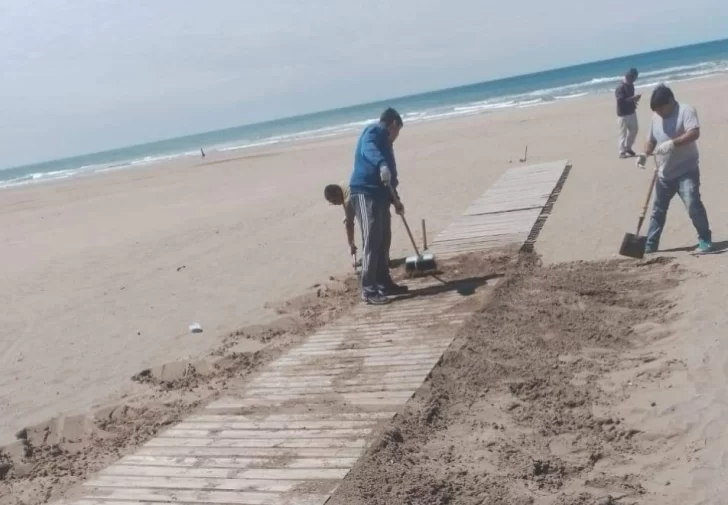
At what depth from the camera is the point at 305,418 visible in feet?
16.2

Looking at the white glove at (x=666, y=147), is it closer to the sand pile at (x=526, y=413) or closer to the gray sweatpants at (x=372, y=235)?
the sand pile at (x=526, y=413)

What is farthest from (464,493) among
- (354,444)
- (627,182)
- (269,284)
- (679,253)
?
(627,182)

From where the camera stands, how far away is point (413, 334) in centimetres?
629

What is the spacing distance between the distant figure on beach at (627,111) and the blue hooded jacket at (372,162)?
793 cm

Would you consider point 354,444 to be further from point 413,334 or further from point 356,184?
point 356,184

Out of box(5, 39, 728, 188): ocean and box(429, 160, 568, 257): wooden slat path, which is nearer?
box(429, 160, 568, 257): wooden slat path

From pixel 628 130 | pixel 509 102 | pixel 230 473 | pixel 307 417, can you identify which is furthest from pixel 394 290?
pixel 509 102

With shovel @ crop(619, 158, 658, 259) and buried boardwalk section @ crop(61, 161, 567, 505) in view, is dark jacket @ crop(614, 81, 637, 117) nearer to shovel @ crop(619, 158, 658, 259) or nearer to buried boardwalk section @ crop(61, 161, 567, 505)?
shovel @ crop(619, 158, 658, 259)

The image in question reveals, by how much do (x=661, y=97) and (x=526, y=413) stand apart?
3.95 meters

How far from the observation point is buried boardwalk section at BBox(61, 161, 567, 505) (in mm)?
4152

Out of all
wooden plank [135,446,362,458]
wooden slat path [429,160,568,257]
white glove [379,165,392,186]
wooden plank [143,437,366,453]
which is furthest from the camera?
wooden slat path [429,160,568,257]

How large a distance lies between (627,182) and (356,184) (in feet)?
20.0

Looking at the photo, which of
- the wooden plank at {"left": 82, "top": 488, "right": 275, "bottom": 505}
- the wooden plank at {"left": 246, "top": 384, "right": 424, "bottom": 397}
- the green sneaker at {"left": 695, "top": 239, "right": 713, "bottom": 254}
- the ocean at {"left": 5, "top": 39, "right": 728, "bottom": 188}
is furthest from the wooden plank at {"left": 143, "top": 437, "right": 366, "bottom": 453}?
the ocean at {"left": 5, "top": 39, "right": 728, "bottom": 188}

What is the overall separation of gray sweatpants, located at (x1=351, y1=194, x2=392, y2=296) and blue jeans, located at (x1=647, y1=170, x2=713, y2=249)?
275cm
